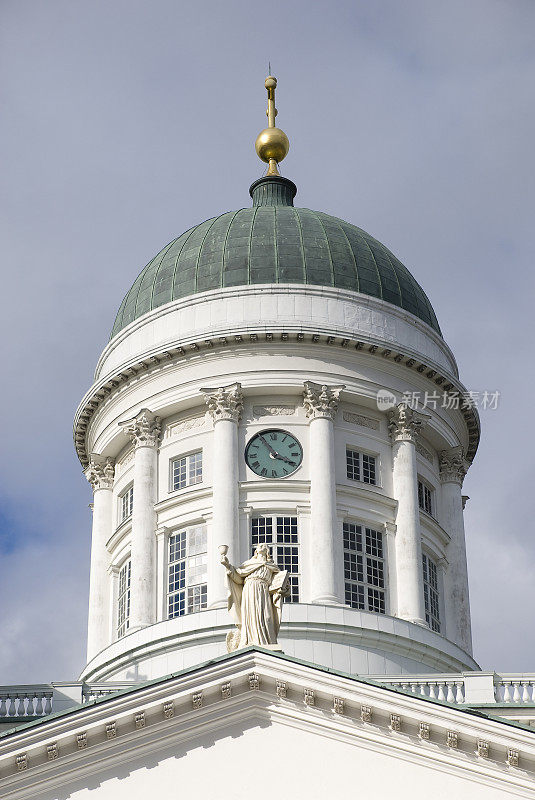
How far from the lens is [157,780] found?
36.1 meters

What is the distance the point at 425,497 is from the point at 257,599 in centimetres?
1918

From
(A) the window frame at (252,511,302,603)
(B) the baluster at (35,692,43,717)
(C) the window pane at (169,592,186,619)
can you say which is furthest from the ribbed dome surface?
(B) the baluster at (35,692,43,717)

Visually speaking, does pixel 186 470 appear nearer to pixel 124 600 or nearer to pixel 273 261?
pixel 124 600

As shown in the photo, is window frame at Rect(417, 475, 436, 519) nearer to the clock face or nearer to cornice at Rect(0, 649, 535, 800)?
the clock face

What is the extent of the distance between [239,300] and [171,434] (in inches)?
177

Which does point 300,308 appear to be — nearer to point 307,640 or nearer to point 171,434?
point 171,434

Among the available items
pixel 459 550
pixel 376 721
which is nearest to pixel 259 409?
pixel 459 550

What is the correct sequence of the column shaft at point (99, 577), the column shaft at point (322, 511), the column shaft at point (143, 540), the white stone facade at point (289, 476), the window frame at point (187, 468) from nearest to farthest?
the white stone facade at point (289, 476), the column shaft at point (322, 511), the column shaft at point (143, 540), the window frame at point (187, 468), the column shaft at point (99, 577)

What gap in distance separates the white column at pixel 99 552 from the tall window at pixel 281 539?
5.75m

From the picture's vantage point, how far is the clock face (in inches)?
2143

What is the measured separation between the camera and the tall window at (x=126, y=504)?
2238 inches

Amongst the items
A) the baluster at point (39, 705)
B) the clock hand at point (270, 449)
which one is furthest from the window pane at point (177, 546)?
the baluster at point (39, 705)

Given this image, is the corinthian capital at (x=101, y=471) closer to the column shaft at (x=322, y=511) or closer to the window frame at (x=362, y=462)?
the column shaft at (x=322, y=511)

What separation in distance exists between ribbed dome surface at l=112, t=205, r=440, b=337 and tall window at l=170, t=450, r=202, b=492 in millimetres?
5449
